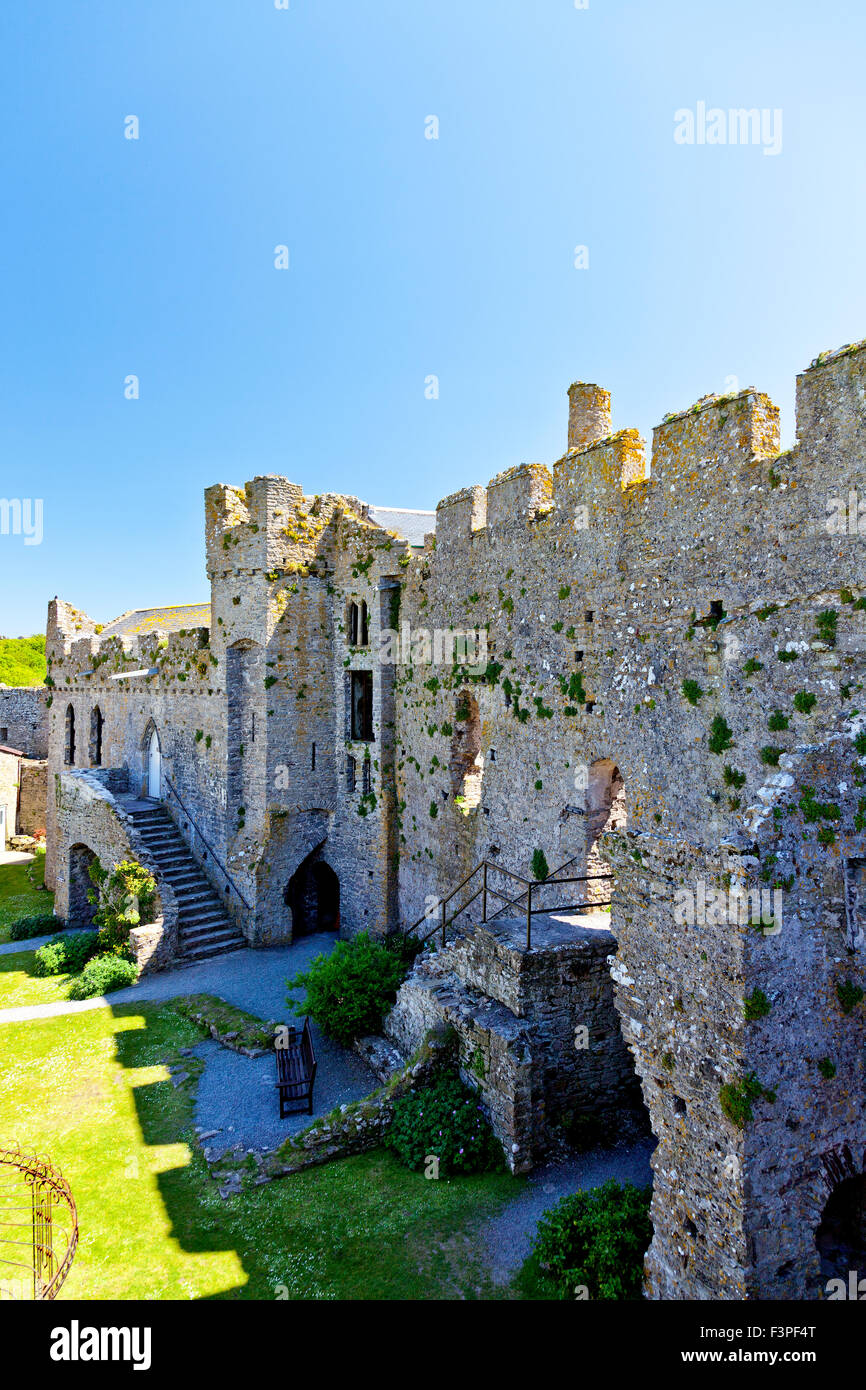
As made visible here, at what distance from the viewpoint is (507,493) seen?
1448 centimetres

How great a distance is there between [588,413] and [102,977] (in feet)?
52.7

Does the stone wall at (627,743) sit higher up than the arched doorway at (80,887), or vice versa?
the stone wall at (627,743)

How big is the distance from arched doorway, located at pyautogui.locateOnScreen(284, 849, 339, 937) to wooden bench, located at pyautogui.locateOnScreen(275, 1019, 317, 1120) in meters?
7.13

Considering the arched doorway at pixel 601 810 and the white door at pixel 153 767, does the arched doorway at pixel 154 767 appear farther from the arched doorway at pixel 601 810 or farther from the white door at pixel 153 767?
the arched doorway at pixel 601 810

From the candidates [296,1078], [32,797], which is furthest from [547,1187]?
[32,797]

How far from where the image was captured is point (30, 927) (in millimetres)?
22156

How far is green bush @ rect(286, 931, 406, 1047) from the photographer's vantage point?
45.7 ft

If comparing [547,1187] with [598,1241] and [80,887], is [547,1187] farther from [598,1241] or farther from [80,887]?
[80,887]

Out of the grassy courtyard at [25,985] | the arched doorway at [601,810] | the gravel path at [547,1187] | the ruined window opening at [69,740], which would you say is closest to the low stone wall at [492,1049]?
the gravel path at [547,1187]

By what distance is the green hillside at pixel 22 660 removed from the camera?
63.1m

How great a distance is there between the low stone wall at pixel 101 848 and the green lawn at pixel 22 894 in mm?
1521
